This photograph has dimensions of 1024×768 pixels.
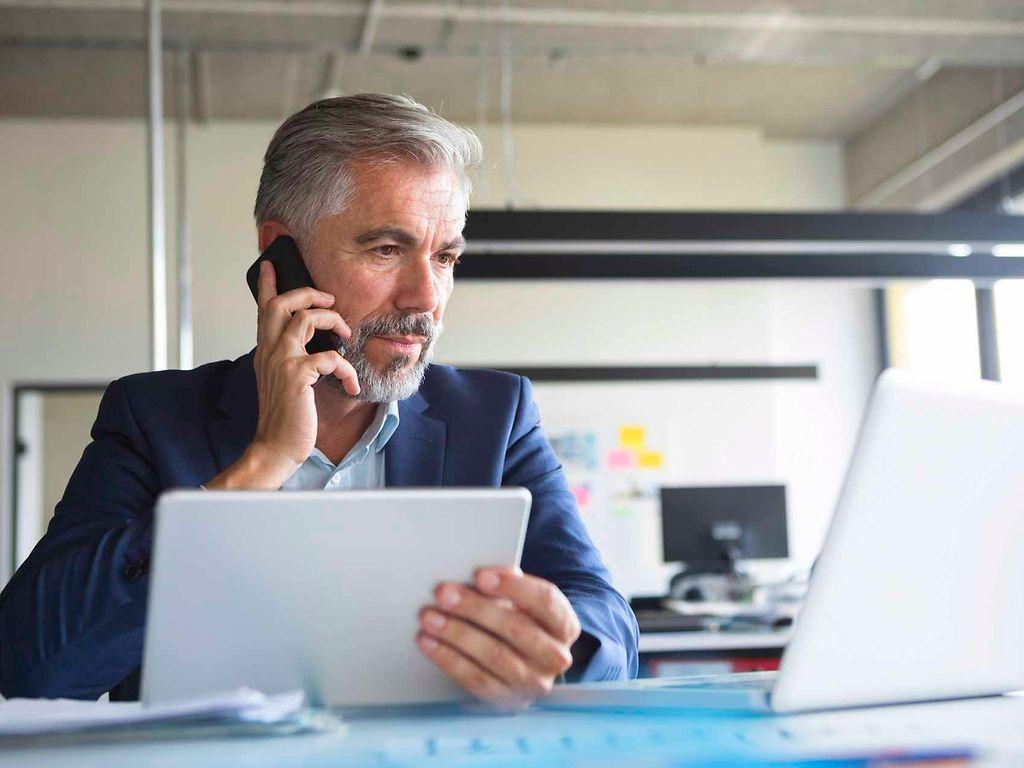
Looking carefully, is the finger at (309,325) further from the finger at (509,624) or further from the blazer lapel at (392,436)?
the finger at (509,624)

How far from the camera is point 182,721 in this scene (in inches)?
35.7

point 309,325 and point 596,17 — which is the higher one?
point 596,17

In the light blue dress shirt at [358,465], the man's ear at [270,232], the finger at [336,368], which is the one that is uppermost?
the man's ear at [270,232]

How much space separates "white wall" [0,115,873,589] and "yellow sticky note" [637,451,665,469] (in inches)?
6.3

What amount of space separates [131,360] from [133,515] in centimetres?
592

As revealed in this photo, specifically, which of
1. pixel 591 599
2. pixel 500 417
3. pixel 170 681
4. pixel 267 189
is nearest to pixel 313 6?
pixel 267 189

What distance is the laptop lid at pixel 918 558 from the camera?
1.04m

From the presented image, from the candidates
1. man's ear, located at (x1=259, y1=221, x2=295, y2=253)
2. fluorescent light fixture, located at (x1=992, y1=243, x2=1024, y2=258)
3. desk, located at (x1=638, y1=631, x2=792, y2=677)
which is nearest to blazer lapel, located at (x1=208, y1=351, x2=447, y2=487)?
man's ear, located at (x1=259, y1=221, x2=295, y2=253)

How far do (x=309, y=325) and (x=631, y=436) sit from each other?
6094 millimetres

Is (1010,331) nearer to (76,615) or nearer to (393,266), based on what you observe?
(393,266)

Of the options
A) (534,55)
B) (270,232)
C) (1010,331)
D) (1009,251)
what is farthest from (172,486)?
(1010,331)

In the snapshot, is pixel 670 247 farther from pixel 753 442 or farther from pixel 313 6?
pixel 753 442

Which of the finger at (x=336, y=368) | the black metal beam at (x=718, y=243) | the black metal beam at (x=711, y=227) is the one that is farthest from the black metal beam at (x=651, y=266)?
the finger at (x=336, y=368)

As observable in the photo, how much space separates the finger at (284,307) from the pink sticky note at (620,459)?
5.96 metres
